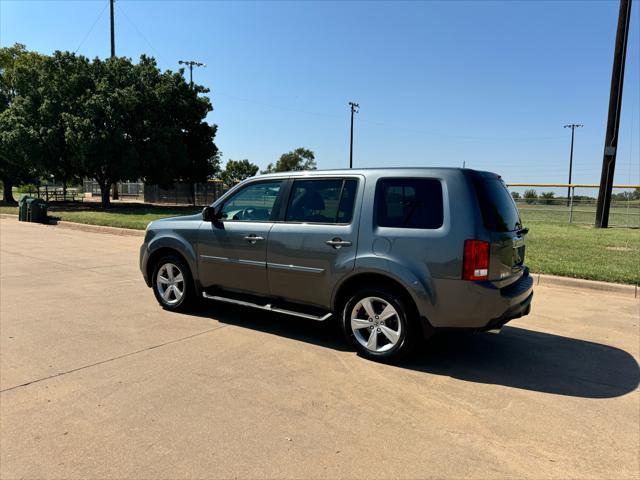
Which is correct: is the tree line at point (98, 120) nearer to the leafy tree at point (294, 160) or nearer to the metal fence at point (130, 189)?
the metal fence at point (130, 189)

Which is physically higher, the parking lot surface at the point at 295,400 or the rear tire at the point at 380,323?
the rear tire at the point at 380,323

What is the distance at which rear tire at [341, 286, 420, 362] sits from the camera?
429cm

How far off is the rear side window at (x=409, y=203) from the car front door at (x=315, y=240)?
26 cm

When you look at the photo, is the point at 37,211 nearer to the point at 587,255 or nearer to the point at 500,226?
Answer: the point at 587,255

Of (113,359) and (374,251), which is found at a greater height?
(374,251)

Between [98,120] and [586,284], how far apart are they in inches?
1002

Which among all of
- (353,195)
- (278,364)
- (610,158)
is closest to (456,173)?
(353,195)

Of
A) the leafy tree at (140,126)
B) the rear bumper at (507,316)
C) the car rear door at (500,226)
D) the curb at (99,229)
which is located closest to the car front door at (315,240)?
the car rear door at (500,226)

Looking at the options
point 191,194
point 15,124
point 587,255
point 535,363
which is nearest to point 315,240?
point 535,363

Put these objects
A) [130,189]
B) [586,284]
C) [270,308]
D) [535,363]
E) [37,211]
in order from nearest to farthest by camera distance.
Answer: [535,363] → [270,308] → [586,284] → [37,211] → [130,189]

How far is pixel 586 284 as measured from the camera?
26.0ft

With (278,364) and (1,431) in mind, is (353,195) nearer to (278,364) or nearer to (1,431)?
(278,364)

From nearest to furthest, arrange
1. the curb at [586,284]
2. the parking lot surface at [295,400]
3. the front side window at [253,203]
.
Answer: the parking lot surface at [295,400] < the front side window at [253,203] < the curb at [586,284]

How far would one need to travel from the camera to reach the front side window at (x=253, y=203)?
17.5 feet
